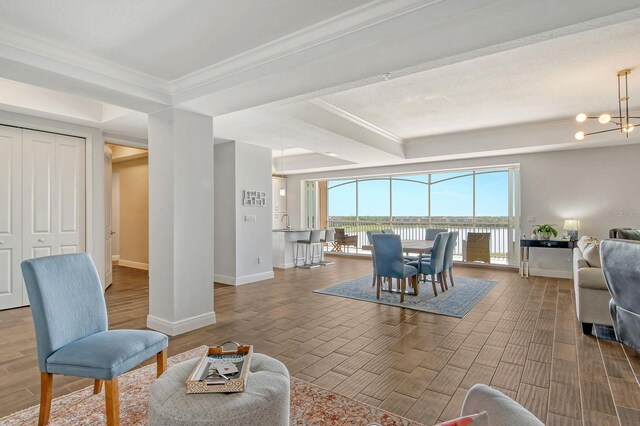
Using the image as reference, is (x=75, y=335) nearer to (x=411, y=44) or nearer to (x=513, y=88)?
(x=411, y=44)

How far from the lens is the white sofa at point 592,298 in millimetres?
3338

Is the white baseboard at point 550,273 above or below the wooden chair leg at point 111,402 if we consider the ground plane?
below

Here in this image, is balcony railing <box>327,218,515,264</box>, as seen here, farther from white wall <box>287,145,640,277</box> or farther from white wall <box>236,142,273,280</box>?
white wall <box>236,142,273,280</box>

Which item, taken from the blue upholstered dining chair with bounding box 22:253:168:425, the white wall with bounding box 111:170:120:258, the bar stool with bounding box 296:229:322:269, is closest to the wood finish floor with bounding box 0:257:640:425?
the blue upholstered dining chair with bounding box 22:253:168:425

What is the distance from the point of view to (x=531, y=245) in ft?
21.2

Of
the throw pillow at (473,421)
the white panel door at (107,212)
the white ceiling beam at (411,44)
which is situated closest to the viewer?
the throw pillow at (473,421)

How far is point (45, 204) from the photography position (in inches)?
184

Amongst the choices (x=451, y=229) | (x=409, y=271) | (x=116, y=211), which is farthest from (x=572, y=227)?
(x=116, y=211)

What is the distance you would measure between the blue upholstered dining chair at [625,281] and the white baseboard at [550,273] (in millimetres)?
5785

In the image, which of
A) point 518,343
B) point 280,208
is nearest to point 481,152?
point 518,343

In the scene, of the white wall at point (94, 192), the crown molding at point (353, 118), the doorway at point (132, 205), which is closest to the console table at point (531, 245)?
the crown molding at point (353, 118)

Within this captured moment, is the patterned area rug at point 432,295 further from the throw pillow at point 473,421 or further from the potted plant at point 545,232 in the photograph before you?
the throw pillow at point 473,421

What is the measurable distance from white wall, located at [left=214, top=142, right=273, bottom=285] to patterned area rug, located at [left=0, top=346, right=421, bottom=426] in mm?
3684

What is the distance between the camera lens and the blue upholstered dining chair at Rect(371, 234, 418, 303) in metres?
4.75
